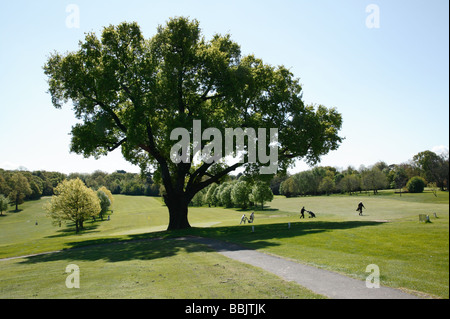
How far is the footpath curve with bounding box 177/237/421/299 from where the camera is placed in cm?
812

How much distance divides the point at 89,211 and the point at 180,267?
47155 millimetres

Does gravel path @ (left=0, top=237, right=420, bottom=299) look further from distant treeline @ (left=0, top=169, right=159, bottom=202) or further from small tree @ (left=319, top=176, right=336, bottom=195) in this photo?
small tree @ (left=319, top=176, right=336, bottom=195)

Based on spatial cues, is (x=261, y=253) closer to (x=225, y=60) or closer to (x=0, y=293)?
(x=0, y=293)

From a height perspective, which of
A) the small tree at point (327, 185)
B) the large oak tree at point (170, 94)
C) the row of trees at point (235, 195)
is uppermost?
the large oak tree at point (170, 94)

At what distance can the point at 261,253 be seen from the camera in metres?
15.6

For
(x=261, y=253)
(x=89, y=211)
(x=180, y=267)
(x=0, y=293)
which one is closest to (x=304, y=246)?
(x=261, y=253)

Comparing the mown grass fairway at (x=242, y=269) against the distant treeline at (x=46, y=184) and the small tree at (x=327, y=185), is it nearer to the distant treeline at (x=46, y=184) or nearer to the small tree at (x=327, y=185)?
the distant treeline at (x=46, y=184)

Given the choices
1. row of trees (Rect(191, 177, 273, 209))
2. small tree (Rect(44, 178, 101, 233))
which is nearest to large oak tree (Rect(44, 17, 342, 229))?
small tree (Rect(44, 178, 101, 233))

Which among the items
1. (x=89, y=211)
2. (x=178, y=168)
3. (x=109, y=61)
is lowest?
(x=89, y=211)

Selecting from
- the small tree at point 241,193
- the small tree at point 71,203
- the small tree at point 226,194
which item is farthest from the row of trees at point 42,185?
the small tree at point 241,193

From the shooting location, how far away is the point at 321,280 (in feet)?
31.8

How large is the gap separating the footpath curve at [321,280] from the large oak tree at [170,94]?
1515 centimetres

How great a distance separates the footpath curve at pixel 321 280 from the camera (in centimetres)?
812
